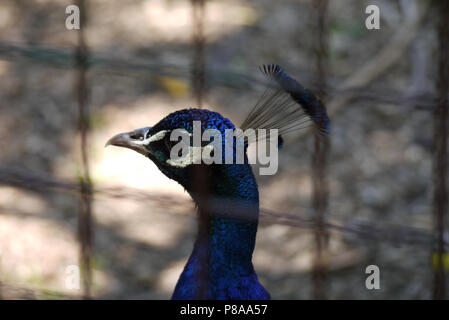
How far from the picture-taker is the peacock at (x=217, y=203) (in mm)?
1582

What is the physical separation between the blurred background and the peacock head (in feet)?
0.90

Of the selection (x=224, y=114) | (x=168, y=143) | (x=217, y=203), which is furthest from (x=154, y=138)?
(x=224, y=114)

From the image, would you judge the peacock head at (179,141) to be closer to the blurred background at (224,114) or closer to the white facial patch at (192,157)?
the white facial patch at (192,157)

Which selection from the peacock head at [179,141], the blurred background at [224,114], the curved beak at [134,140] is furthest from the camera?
the blurred background at [224,114]

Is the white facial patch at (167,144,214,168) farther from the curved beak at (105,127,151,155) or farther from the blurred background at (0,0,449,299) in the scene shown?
the blurred background at (0,0,449,299)

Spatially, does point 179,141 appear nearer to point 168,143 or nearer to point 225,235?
point 168,143

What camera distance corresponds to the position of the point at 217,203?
1.64 metres

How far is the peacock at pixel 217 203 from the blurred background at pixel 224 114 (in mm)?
306

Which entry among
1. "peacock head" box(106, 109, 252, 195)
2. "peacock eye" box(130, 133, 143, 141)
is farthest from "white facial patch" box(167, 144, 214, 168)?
"peacock eye" box(130, 133, 143, 141)

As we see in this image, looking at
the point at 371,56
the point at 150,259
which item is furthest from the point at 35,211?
the point at 371,56

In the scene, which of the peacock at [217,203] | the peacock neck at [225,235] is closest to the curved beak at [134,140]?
the peacock at [217,203]

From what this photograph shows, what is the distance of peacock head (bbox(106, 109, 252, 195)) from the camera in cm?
156

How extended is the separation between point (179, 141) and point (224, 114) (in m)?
2.22

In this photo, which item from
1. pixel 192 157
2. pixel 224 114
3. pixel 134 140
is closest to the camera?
pixel 192 157
